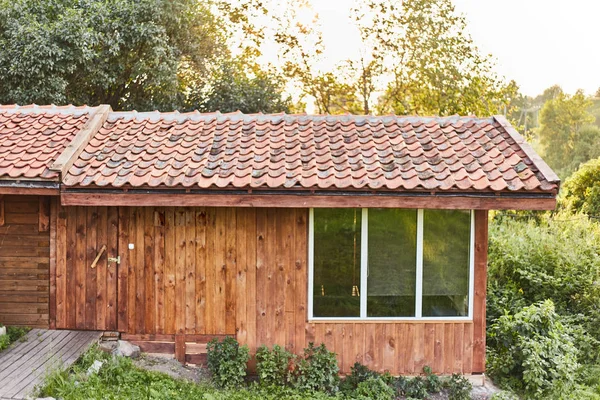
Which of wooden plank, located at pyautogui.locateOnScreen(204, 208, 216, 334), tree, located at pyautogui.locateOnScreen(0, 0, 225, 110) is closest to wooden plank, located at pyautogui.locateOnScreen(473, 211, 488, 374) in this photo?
wooden plank, located at pyautogui.locateOnScreen(204, 208, 216, 334)

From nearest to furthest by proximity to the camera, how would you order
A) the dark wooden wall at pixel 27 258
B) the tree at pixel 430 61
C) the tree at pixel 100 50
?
the dark wooden wall at pixel 27 258 < the tree at pixel 100 50 < the tree at pixel 430 61

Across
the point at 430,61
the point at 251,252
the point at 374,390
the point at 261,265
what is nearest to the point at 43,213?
the point at 251,252

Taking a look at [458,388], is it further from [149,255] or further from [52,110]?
[52,110]

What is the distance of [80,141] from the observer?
770cm

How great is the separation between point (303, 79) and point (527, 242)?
44.7 feet

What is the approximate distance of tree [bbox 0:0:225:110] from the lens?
14617 millimetres

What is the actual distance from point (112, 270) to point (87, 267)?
0.34 metres

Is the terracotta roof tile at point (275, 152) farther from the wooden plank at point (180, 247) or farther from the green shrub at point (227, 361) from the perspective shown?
the green shrub at point (227, 361)

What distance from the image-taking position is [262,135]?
28.3 ft

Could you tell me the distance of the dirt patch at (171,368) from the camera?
23.7 ft

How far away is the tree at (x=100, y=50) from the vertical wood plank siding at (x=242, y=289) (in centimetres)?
858

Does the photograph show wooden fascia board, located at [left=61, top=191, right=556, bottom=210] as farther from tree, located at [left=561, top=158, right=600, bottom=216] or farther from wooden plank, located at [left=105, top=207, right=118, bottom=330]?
tree, located at [left=561, top=158, right=600, bottom=216]

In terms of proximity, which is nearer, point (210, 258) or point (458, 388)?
point (458, 388)

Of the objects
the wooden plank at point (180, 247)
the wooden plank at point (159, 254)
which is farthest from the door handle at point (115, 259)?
the wooden plank at point (180, 247)
